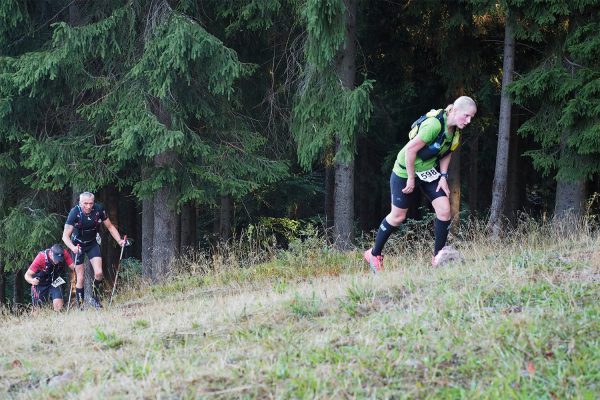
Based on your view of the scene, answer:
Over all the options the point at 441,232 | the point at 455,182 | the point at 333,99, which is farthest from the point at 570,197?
the point at 441,232

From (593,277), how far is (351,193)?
25.3 feet

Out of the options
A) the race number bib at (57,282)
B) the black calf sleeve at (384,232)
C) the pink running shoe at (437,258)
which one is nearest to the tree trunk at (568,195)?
the pink running shoe at (437,258)

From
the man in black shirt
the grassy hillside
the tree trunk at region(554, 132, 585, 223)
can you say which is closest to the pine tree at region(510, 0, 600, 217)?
the tree trunk at region(554, 132, 585, 223)

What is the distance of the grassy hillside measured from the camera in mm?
3953

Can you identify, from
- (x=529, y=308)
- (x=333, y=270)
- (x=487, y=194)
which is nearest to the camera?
(x=529, y=308)

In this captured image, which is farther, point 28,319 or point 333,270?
point 333,270

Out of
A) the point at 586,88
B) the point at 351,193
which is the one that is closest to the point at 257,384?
the point at 586,88

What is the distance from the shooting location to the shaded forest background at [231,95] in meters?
11.7

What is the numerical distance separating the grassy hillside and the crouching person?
3.94 meters

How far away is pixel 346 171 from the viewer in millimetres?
13203

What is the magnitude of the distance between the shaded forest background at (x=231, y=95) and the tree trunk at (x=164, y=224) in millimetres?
29

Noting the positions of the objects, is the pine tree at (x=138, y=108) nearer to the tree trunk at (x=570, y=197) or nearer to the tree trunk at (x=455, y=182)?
the tree trunk at (x=455, y=182)

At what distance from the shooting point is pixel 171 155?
13.0m

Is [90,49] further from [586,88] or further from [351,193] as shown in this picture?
[586,88]
